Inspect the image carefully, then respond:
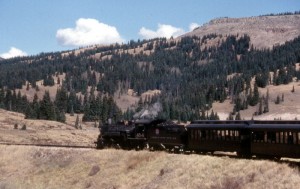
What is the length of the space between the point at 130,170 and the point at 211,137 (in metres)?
7.79

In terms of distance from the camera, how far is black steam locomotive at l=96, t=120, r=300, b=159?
3119 centimetres

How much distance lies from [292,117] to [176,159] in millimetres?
137990

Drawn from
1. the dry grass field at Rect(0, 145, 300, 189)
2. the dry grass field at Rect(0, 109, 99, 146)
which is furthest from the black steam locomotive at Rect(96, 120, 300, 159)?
the dry grass field at Rect(0, 109, 99, 146)

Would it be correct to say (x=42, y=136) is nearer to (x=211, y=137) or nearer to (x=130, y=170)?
(x=130, y=170)

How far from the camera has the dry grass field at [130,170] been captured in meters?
29.2

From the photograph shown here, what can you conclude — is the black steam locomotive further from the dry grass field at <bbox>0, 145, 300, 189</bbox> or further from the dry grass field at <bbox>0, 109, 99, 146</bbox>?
the dry grass field at <bbox>0, 109, 99, 146</bbox>

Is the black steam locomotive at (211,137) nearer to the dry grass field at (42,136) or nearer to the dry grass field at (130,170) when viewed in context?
the dry grass field at (130,170)

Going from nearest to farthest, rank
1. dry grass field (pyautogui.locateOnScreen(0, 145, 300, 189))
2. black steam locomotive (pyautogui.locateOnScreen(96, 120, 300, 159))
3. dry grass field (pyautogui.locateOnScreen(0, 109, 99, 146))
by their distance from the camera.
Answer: dry grass field (pyautogui.locateOnScreen(0, 145, 300, 189)), black steam locomotive (pyautogui.locateOnScreen(96, 120, 300, 159)), dry grass field (pyautogui.locateOnScreen(0, 109, 99, 146))

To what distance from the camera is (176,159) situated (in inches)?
1446

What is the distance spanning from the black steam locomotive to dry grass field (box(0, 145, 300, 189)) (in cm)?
205

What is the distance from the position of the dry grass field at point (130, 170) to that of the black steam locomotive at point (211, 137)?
2053 millimetres

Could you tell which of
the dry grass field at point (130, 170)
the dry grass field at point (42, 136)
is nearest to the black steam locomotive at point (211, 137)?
the dry grass field at point (130, 170)

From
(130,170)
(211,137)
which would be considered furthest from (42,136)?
(211,137)

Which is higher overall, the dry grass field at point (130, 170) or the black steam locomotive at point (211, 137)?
the black steam locomotive at point (211, 137)
